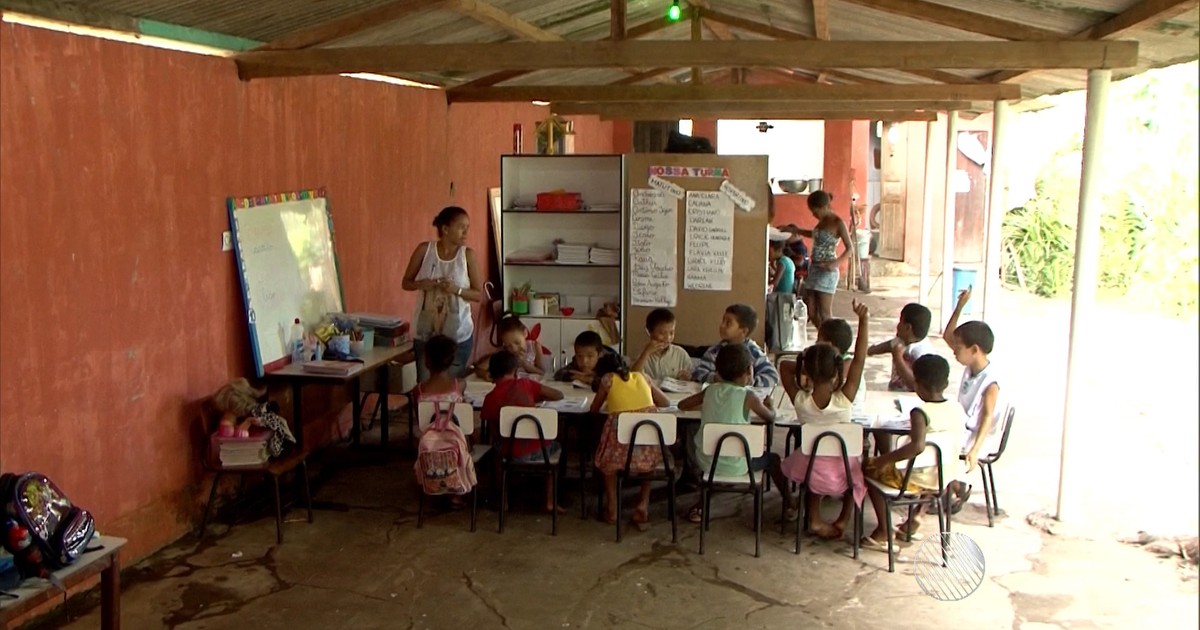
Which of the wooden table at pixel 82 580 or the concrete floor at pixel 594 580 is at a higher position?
the wooden table at pixel 82 580

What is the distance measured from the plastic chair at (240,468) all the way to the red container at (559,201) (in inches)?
119

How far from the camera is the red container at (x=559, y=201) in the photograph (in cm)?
827

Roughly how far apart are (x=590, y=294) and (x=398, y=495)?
2591 millimetres

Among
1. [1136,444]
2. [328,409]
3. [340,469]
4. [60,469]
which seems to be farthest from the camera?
[1136,444]

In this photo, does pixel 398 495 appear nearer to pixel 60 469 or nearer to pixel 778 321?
pixel 60 469

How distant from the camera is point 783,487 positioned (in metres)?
6.03

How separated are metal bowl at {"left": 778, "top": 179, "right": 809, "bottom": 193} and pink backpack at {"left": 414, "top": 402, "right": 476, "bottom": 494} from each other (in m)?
12.6

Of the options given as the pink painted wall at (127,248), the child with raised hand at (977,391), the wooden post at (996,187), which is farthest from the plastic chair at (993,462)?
the pink painted wall at (127,248)

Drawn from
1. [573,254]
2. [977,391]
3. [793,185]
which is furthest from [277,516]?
[793,185]

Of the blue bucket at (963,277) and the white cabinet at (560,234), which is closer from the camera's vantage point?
the white cabinet at (560,234)

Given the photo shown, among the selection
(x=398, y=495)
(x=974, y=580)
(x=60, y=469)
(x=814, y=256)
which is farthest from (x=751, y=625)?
(x=814, y=256)

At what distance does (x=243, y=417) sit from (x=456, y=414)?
3.83 ft

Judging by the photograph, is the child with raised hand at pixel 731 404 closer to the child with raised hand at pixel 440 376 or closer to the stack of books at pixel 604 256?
the child with raised hand at pixel 440 376

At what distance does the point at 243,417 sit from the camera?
583cm
